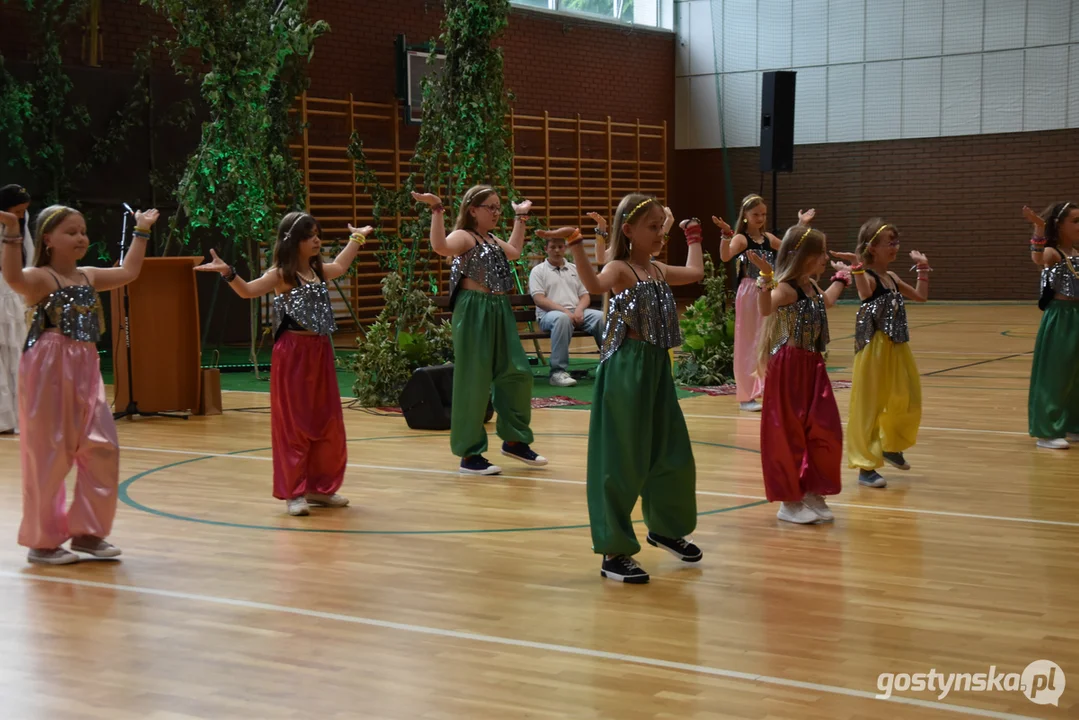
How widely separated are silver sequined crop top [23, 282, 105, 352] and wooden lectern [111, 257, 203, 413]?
411cm

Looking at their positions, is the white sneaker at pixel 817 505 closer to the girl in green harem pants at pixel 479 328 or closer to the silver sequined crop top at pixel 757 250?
the girl in green harem pants at pixel 479 328

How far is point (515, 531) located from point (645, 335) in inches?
47.0

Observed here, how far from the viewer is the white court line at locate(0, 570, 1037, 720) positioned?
312 cm

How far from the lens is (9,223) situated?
453cm

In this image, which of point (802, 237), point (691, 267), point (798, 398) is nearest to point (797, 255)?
point (802, 237)

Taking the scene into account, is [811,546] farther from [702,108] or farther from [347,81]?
[702,108]

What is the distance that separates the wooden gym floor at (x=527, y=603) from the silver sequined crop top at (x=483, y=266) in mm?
985

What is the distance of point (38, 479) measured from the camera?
464cm

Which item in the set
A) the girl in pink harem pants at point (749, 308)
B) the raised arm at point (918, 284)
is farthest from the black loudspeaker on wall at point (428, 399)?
the raised arm at point (918, 284)

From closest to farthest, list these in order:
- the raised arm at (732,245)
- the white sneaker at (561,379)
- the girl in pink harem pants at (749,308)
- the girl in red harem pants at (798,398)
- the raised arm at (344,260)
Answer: the girl in red harem pants at (798,398) → the raised arm at (344,260) → the raised arm at (732,245) → the girl in pink harem pants at (749,308) → the white sneaker at (561,379)

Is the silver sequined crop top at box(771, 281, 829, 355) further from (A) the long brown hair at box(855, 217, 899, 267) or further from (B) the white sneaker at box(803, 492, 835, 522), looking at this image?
(A) the long brown hair at box(855, 217, 899, 267)

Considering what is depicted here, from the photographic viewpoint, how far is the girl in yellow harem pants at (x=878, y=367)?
613 centimetres

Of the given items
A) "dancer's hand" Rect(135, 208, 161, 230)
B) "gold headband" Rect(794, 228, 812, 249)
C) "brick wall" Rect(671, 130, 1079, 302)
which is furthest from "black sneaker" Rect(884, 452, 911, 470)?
"brick wall" Rect(671, 130, 1079, 302)

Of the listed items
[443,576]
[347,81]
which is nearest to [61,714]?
[443,576]
